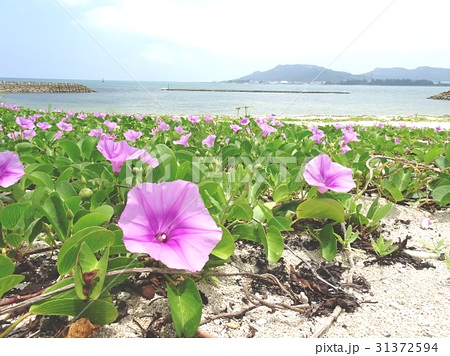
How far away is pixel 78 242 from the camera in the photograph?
1010 mm

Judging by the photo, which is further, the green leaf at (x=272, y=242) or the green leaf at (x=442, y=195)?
the green leaf at (x=442, y=195)

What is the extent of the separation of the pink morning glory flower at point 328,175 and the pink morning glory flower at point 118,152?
0.78m

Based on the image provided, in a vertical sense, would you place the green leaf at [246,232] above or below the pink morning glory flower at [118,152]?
below

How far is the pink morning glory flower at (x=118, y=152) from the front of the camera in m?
1.61

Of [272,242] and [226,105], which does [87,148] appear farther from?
[226,105]

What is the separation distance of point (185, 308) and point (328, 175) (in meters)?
0.97

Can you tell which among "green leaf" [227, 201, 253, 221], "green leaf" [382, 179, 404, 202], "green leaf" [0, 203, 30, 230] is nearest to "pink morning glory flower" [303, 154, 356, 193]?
"green leaf" [227, 201, 253, 221]

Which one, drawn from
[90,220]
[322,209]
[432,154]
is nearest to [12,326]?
[90,220]

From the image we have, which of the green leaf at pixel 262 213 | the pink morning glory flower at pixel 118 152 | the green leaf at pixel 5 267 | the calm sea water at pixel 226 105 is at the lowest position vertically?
the calm sea water at pixel 226 105

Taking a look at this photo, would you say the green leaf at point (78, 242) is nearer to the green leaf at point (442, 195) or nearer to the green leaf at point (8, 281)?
the green leaf at point (8, 281)

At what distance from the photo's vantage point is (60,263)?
103 centimetres

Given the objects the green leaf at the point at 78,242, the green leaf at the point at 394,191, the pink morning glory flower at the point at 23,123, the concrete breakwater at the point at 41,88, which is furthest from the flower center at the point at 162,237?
the concrete breakwater at the point at 41,88

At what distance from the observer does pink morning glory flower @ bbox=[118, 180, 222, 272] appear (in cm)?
92

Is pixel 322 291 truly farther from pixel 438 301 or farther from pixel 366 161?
pixel 366 161
